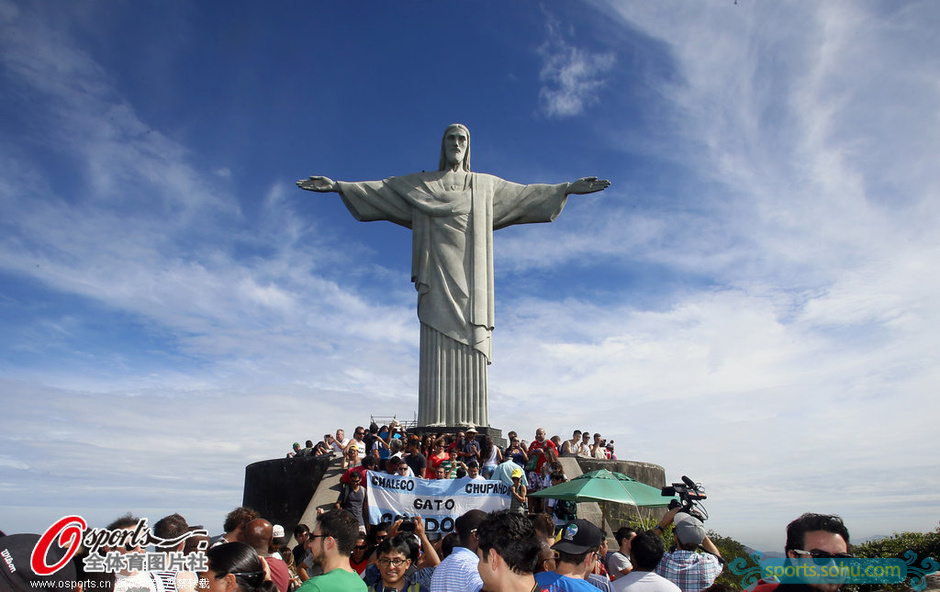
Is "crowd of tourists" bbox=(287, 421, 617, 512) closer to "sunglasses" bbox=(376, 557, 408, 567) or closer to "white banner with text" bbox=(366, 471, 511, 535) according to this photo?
"white banner with text" bbox=(366, 471, 511, 535)

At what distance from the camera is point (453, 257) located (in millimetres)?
16141

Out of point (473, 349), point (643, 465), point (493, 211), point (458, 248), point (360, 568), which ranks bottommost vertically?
point (360, 568)

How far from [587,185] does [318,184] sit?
6396mm

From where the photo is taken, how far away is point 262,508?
43.4ft

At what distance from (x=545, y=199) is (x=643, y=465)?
672 cm

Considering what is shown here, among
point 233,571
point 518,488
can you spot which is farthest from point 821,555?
point 518,488

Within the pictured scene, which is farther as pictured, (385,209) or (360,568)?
(385,209)

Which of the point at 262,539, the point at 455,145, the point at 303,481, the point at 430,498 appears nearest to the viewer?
the point at 262,539

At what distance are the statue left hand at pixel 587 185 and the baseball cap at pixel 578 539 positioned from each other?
13347mm

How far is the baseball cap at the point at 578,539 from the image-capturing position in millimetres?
3809

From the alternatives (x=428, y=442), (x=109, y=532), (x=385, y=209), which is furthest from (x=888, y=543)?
(x=385, y=209)

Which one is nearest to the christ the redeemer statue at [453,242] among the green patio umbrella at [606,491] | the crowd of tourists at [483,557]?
the green patio umbrella at [606,491]

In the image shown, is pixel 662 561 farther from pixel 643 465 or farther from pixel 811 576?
pixel 643 465
